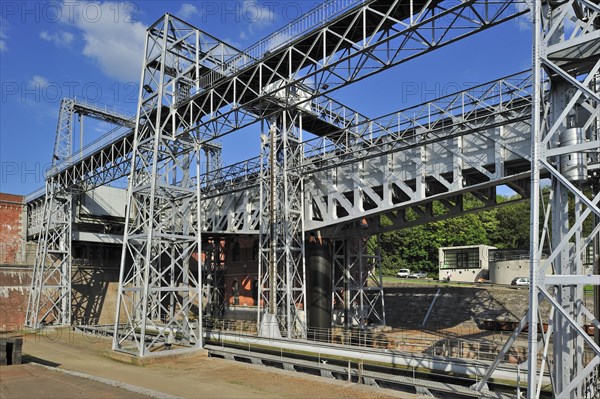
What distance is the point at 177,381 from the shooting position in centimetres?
1467

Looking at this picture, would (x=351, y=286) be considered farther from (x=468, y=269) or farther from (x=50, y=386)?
(x=468, y=269)

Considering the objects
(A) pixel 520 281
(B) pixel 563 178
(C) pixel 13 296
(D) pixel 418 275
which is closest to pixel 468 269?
(D) pixel 418 275

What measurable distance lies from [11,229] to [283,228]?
2820cm

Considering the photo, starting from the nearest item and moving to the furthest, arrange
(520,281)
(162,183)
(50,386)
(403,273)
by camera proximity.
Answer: (50,386)
(162,183)
(520,281)
(403,273)

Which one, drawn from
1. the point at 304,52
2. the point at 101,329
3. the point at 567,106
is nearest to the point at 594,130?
the point at 567,106

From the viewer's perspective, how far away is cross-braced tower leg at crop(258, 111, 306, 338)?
2328cm

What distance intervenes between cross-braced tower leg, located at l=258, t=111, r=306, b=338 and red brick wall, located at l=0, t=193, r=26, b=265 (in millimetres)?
25949

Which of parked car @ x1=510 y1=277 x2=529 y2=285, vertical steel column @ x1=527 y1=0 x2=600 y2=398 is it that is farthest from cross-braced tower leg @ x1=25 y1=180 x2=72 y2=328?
parked car @ x1=510 y1=277 x2=529 y2=285

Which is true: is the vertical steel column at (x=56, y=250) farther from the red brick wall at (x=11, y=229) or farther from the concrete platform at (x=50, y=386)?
the concrete platform at (x=50, y=386)

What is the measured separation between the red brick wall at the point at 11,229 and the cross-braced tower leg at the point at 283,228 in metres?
25.9

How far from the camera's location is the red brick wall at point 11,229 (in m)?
39.8

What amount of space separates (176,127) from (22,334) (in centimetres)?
1817

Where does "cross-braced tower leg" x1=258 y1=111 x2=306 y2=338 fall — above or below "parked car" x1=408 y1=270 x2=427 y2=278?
above

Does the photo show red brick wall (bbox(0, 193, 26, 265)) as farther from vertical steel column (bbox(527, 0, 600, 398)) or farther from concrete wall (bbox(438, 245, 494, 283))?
concrete wall (bbox(438, 245, 494, 283))
